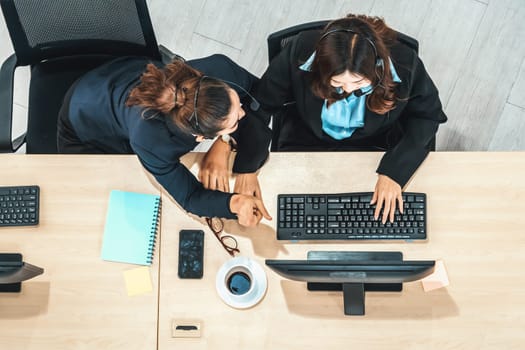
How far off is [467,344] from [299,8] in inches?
60.2

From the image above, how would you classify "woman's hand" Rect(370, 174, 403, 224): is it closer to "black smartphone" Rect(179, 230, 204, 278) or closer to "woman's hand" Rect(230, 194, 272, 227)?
"woman's hand" Rect(230, 194, 272, 227)

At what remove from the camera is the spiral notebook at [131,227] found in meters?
1.61

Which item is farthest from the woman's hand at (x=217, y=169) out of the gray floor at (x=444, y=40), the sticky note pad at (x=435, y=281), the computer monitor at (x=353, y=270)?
the gray floor at (x=444, y=40)

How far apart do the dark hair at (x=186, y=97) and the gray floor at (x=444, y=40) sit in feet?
3.62

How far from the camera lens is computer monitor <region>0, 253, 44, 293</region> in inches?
56.4

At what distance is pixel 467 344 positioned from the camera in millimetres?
1521

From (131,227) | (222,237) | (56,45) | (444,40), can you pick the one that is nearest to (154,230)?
(131,227)

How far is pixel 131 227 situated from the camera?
1.63 meters

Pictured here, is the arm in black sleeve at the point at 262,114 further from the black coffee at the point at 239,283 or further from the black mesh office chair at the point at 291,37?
the black coffee at the point at 239,283

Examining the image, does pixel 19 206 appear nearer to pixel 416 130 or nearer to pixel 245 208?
pixel 245 208

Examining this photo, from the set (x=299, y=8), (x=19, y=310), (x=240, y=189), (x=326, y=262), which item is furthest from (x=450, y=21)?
(x=19, y=310)

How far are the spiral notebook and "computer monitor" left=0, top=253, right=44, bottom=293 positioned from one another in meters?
0.20

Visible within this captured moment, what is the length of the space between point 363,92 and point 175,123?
484mm

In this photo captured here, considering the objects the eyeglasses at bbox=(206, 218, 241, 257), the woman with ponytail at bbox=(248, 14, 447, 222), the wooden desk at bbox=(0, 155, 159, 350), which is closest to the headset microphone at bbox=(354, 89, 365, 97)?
the woman with ponytail at bbox=(248, 14, 447, 222)
